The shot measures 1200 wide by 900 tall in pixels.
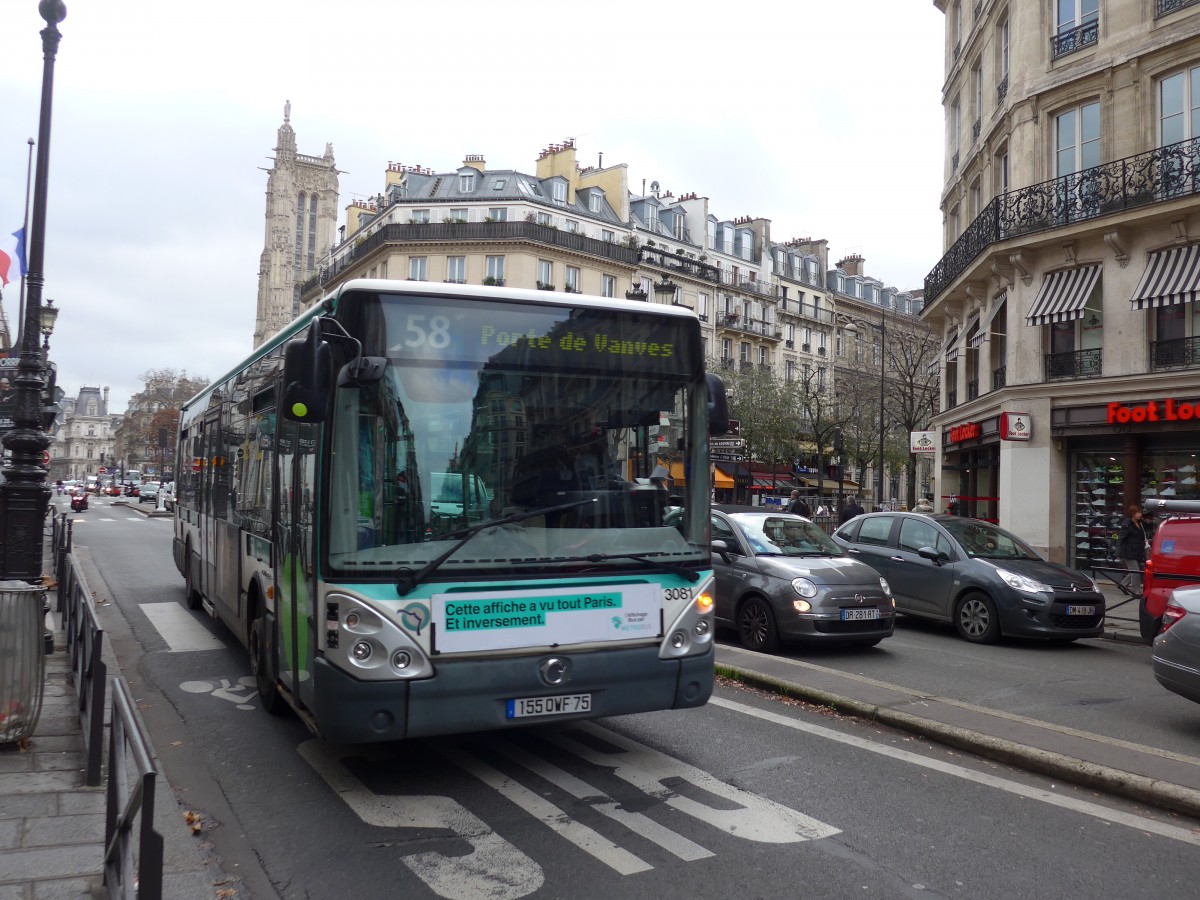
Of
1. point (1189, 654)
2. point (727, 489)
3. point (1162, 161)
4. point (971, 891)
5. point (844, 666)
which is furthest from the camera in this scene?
point (727, 489)

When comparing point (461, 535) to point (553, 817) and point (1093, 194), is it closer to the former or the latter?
point (553, 817)

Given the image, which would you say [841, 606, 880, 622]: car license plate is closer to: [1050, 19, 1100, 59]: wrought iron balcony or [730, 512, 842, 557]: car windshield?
[730, 512, 842, 557]: car windshield

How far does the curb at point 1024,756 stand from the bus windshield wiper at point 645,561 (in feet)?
7.30

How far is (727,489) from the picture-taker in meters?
49.0

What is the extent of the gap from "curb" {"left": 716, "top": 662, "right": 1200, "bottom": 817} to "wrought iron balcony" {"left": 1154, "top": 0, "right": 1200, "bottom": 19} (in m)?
18.4

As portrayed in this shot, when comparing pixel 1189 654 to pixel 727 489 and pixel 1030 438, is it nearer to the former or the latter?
pixel 1030 438

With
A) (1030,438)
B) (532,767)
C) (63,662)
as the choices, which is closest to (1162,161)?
(1030,438)

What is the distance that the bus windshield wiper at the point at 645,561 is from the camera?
5402 millimetres

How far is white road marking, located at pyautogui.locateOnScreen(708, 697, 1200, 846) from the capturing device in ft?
16.3

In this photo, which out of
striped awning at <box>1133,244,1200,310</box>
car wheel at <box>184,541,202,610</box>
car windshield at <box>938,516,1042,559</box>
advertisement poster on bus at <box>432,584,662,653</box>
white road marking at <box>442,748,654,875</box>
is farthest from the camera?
A: striped awning at <box>1133,244,1200,310</box>

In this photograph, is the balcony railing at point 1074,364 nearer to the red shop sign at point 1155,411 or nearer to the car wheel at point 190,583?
the red shop sign at point 1155,411

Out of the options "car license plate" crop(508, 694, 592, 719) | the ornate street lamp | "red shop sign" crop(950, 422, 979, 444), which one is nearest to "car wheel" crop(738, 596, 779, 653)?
"car license plate" crop(508, 694, 592, 719)

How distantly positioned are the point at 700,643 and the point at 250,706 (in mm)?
3711

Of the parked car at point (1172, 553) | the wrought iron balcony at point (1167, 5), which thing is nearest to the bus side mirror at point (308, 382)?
the parked car at point (1172, 553)
